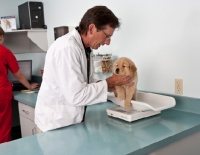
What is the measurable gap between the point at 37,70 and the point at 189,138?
232 centimetres

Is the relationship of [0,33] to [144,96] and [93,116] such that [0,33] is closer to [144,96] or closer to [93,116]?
[93,116]

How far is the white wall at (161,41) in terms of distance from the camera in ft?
4.74

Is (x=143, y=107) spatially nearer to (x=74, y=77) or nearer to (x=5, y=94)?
(x=74, y=77)

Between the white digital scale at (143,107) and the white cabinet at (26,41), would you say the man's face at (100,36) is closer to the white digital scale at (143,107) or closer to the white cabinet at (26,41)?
the white digital scale at (143,107)

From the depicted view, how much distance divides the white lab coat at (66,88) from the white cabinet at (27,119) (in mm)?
815

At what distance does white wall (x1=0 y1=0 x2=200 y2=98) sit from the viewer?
4.74 ft

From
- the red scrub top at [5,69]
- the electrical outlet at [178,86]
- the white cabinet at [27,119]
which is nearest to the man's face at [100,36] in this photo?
the electrical outlet at [178,86]

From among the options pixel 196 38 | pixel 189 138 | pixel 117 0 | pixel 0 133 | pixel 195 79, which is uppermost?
pixel 117 0

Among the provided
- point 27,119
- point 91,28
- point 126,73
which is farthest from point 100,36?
point 27,119

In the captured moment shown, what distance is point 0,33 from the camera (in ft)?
7.75

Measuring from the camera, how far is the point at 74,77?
3.87 ft

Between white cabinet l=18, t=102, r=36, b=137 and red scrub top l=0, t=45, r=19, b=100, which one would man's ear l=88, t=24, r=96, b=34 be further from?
red scrub top l=0, t=45, r=19, b=100

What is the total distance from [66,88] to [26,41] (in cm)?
214

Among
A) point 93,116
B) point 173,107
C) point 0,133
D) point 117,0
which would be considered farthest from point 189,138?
point 0,133
